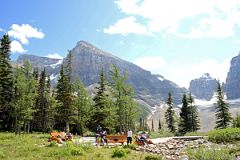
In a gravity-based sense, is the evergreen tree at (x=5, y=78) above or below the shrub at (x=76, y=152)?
above

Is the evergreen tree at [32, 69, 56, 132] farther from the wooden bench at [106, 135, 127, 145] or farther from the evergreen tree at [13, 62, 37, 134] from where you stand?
the wooden bench at [106, 135, 127, 145]

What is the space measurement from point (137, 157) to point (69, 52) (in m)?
49.0

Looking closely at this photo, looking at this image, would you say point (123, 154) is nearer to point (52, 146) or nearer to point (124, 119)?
point (52, 146)

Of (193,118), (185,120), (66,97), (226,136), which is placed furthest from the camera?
(193,118)

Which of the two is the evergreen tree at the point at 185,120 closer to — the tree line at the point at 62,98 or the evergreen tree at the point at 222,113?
the evergreen tree at the point at 222,113

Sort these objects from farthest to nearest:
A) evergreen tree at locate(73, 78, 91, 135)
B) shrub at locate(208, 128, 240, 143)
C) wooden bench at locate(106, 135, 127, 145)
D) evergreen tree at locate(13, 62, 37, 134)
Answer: evergreen tree at locate(73, 78, 91, 135) < evergreen tree at locate(13, 62, 37, 134) < wooden bench at locate(106, 135, 127, 145) < shrub at locate(208, 128, 240, 143)

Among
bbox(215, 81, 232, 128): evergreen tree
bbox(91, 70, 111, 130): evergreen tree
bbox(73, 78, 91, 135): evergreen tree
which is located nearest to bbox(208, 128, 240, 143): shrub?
bbox(91, 70, 111, 130): evergreen tree

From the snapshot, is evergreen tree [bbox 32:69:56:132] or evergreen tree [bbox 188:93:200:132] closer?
evergreen tree [bbox 188:93:200:132]

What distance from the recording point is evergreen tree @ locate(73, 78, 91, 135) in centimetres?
7231

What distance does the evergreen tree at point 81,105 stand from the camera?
72312mm

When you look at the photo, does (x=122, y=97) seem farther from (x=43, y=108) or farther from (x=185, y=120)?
(x=43, y=108)

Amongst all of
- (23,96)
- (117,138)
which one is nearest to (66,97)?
(23,96)

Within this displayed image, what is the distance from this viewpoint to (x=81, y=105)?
73.1 meters

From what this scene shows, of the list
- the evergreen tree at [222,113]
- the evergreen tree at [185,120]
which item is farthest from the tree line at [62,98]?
the evergreen tree at [222,113]
